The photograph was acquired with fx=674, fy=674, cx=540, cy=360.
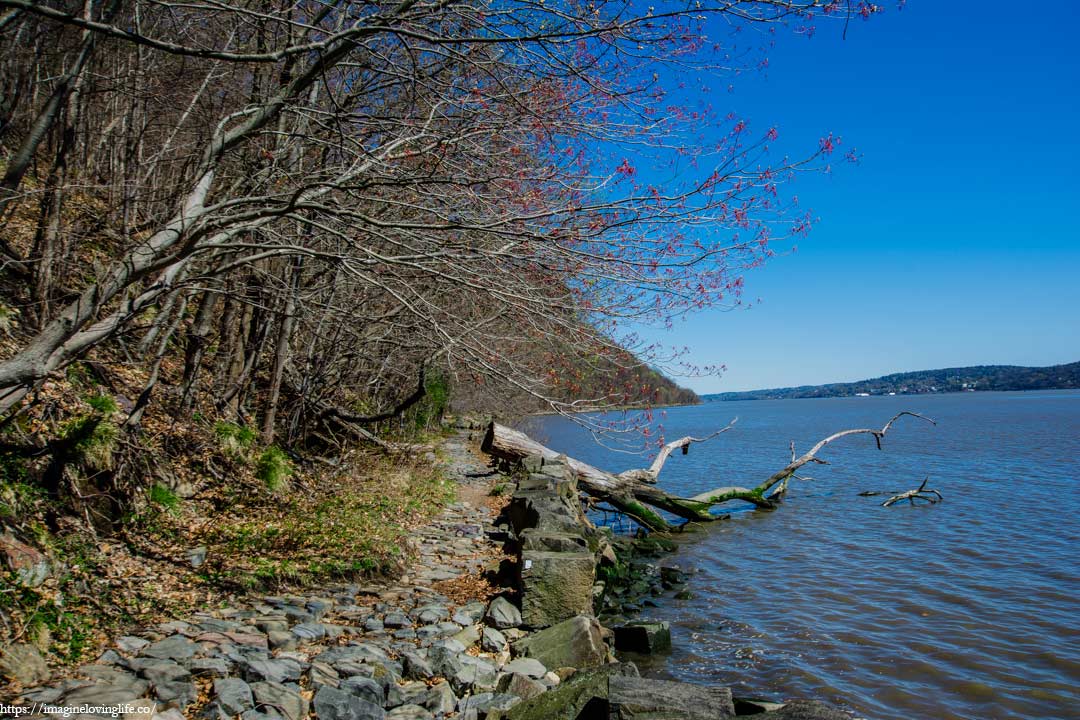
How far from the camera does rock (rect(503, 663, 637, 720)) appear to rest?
13.9 feet

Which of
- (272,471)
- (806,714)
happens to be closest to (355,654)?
(806,714)

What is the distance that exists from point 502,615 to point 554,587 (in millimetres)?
547

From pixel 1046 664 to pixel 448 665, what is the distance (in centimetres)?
713

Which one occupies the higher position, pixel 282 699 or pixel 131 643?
pixel 131 643

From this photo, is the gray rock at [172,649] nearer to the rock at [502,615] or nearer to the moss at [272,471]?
the rock at [502,615]

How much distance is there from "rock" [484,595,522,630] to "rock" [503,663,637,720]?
5.13 ft

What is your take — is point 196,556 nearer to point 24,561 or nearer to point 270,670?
point 24,561

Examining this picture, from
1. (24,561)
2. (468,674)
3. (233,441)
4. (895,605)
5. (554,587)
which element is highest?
(233,441)

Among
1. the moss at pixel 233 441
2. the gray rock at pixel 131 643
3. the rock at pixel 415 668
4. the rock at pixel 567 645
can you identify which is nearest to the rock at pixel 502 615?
the rock at pixel 567 645

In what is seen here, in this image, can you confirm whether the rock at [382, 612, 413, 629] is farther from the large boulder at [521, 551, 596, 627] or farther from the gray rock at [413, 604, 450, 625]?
the large boulder at [521, 551, 596, 627]

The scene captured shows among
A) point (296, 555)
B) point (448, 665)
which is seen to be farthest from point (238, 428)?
point (448, 665)

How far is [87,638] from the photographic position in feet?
14.7

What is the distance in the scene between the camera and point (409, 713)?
4305 millimetres

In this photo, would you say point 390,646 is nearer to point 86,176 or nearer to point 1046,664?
point 1046,664
